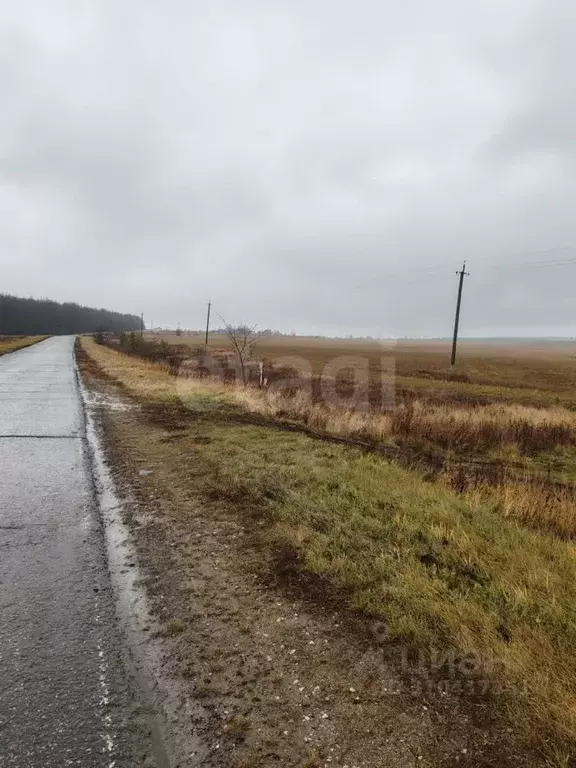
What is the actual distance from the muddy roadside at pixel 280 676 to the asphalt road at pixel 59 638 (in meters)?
0.34

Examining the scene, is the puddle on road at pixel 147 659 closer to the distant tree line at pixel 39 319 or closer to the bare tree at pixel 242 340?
the bare tree at pixel 242 340

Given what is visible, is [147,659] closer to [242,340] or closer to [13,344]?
[242,340]

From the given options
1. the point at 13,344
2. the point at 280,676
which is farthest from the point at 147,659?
the point at 13,344

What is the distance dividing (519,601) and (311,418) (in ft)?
30.6

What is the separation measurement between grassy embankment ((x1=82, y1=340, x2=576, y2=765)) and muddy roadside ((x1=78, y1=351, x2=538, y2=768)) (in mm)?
209

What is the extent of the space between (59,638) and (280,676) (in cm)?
159

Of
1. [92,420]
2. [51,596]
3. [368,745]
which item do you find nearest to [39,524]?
[51,596]

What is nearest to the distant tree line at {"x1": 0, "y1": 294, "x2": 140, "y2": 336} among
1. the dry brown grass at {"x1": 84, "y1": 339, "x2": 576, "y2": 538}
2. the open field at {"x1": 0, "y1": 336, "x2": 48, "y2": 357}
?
the open field at {"x1": 0, "y1": 336, "x2": 48, "y2": 357}

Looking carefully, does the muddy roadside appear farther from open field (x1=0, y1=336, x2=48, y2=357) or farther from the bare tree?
open field (x1=0, y1=336, x2=48, y2=357)

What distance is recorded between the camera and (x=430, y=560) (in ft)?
14.6

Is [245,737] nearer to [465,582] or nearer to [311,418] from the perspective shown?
[465,582]

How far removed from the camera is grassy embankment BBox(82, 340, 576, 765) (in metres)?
2.86

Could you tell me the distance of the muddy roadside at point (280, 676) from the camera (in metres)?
2.38

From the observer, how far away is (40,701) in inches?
103
